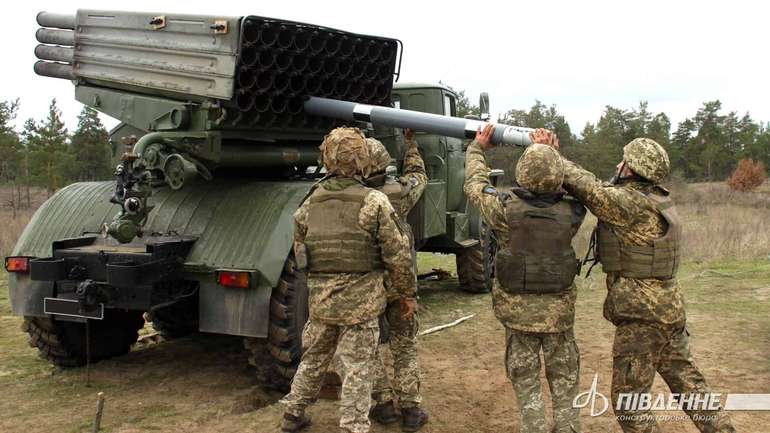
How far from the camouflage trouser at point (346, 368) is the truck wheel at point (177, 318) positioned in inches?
49.0

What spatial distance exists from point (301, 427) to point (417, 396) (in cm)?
71

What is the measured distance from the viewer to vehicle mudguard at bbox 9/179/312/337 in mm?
4285

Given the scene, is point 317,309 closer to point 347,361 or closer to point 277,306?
point 347,361

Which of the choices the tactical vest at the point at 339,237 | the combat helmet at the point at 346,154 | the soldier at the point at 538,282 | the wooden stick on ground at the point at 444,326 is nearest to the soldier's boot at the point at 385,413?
the soldier at the point at 538,282

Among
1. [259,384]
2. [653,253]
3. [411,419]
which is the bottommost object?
[259,384]

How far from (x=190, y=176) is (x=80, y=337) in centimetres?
175

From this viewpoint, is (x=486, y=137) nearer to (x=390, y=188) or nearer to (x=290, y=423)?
(x=390, y=188)

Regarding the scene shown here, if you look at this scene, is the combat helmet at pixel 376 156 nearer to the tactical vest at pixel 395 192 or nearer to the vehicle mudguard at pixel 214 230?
the tactical vest at pixel 395 192

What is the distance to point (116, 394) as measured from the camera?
4766 millimetres

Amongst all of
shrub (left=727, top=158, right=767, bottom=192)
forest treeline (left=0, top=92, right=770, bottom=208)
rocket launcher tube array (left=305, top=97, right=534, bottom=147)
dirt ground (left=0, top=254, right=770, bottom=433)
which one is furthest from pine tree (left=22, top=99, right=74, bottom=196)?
shrub (left=727, top=158, right=767, bottom=192)

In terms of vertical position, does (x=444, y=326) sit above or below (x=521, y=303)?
below


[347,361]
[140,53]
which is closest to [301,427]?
[347,361]

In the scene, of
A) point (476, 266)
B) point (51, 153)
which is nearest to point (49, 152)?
point (51, 153)

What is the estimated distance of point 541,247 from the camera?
3.43m
